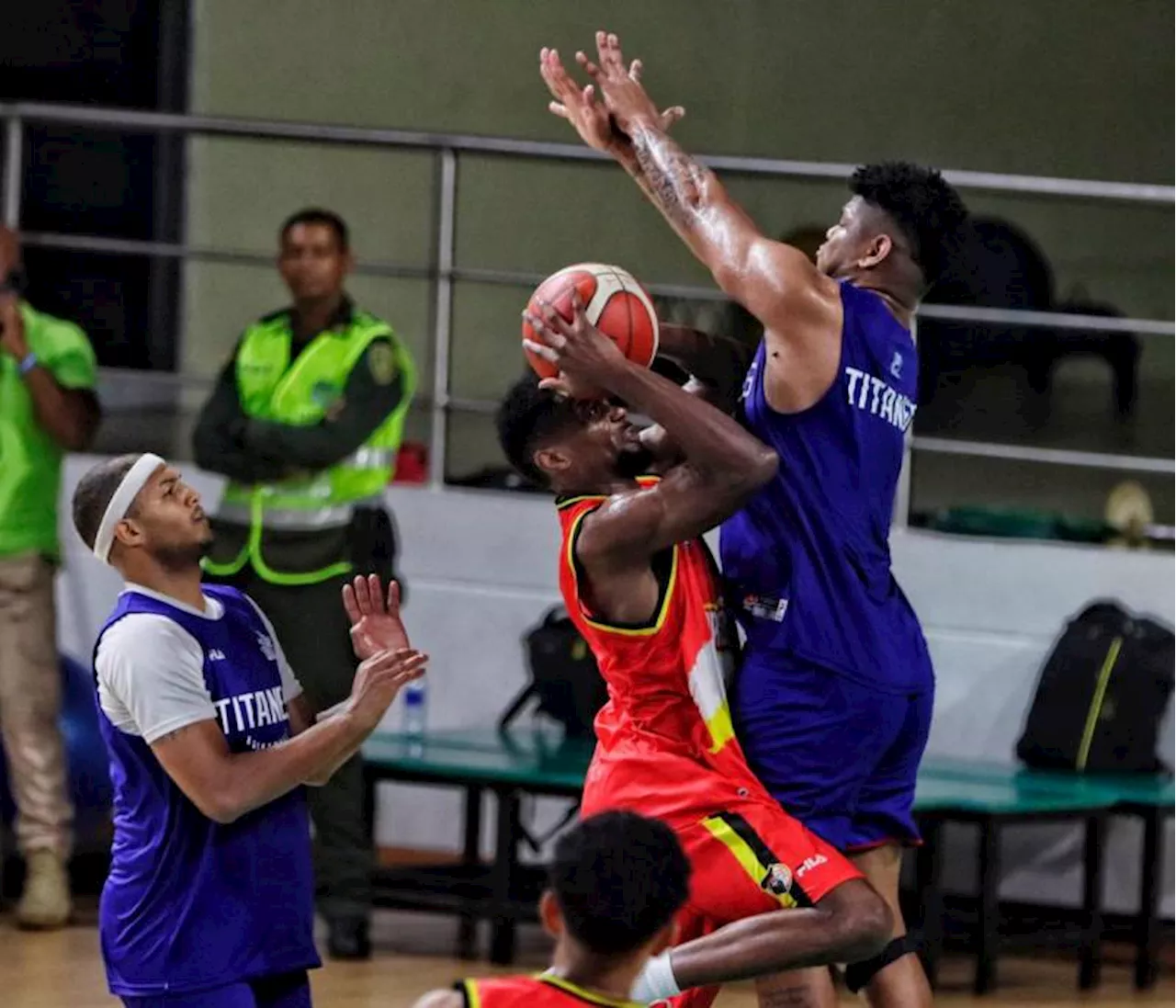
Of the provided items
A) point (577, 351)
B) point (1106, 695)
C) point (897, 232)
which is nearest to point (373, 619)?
point (577, 351)

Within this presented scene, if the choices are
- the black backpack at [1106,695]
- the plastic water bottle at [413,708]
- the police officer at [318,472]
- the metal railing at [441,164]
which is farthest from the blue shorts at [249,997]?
the metal railing at [441,164]

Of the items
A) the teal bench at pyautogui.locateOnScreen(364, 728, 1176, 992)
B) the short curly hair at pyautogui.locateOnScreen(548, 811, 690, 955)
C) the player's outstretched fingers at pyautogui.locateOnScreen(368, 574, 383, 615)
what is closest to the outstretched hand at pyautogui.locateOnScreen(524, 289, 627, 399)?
the player's outstretched fingers at pyautogui.locateOnScreen(368, 574, 383, 615)

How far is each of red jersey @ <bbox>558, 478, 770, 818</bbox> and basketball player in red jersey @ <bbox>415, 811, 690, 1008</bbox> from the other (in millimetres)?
1332

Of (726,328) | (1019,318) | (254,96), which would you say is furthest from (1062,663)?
(254,96)

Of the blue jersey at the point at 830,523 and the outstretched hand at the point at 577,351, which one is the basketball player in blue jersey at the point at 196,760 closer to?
the outstretched hand at the point at 577,351

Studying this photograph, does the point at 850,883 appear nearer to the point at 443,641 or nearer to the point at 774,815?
the point at 774,815

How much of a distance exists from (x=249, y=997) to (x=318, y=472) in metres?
3.79

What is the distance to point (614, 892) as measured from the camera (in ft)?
11.3

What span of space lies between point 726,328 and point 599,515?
603 cm

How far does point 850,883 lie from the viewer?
486cm

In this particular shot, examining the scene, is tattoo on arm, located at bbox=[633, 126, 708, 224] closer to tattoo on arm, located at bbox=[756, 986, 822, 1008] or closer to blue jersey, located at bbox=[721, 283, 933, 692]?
blue jersey, located at bbox=[721, 283, 933, 692]

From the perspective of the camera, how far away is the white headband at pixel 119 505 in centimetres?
455

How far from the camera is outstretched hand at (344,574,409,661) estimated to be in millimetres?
4465

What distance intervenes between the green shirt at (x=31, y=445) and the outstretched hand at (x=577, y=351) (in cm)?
370
